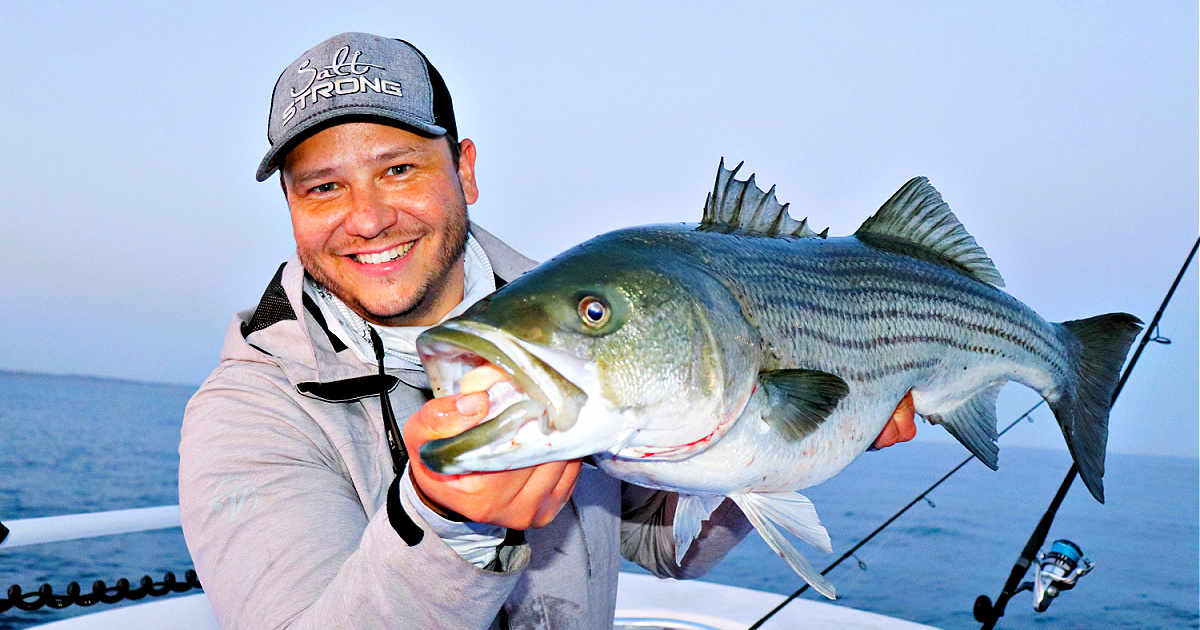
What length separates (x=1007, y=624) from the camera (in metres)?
10.6

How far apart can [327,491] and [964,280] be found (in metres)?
2.01

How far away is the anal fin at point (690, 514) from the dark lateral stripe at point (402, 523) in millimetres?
630

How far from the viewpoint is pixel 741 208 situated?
208 centimetres

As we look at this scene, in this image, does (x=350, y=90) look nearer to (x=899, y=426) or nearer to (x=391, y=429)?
(x=391, y=429)

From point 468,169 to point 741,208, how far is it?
5.07 ft

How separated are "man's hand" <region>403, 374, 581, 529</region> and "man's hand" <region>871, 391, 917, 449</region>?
4.02 ft

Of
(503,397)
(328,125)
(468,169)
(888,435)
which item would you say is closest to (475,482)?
(503,397)

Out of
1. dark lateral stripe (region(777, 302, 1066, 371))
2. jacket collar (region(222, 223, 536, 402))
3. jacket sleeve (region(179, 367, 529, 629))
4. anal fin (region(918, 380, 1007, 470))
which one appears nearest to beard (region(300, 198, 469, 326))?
jacket collar (region(222, 223, 536, 402))

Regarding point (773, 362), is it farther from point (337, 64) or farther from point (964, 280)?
point (337, 64)

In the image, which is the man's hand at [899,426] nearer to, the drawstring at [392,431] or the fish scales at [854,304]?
the fish scales at [854,304]

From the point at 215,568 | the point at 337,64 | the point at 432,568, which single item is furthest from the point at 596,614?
the point at 337,64

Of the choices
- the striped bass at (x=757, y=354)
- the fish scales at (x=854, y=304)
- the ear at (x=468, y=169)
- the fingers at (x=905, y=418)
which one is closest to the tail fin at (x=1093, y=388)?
the striped bass at (x=757, y=354)

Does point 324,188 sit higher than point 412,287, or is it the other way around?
point 324,188

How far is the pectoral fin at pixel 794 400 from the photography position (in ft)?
5.65
